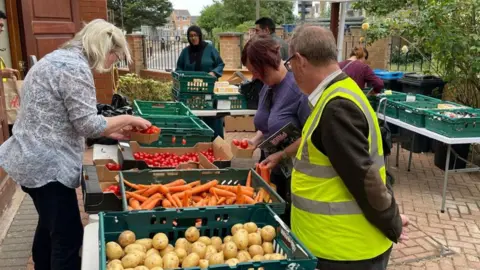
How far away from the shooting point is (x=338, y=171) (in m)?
1.79

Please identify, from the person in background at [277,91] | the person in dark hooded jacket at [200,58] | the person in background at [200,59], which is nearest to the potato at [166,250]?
the person in background at [277,91]

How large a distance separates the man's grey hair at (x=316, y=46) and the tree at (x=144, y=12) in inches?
1529

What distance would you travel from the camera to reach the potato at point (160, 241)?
1.95m

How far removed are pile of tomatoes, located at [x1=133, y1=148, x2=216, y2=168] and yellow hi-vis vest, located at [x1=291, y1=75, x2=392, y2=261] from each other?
1727mm

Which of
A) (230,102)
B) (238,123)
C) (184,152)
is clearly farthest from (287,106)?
(238,123)

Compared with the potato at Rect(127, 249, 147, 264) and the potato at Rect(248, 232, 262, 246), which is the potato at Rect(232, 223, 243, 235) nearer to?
the potato at Rect(248, 232, 262, 246)

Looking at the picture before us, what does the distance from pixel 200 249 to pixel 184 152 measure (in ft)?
6.75

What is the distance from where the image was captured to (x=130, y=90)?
954 cm

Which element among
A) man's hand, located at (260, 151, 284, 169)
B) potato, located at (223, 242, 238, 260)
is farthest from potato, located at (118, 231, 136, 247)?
man's hand, located at (260, 151, 284, 169)

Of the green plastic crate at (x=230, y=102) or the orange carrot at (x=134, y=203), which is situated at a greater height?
the orange carrot at (x=134, y=203)

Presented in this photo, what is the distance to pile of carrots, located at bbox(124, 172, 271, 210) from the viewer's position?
98.2 inches

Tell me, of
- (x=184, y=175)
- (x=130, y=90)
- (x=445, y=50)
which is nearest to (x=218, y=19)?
(x=130, y=90)

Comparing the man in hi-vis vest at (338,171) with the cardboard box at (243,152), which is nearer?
the man in hi-vis vest at (338,171)

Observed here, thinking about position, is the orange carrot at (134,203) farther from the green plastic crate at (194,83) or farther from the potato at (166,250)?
the green plastic crate at (194,83)
